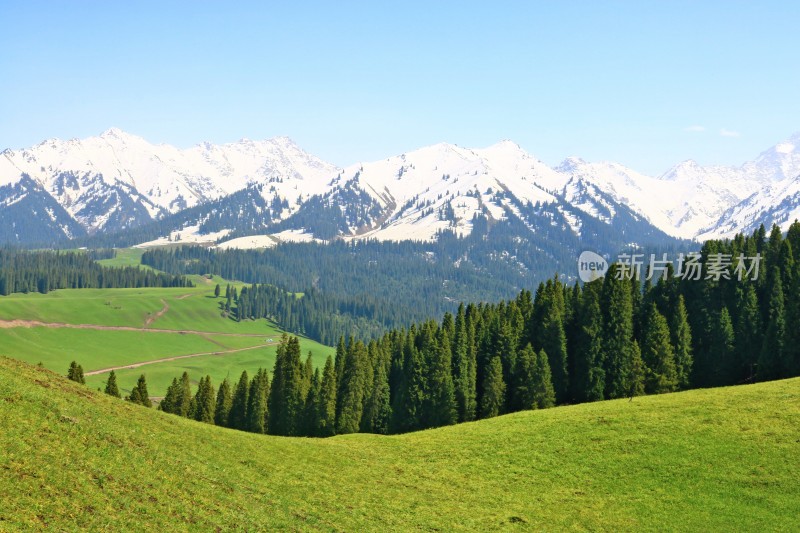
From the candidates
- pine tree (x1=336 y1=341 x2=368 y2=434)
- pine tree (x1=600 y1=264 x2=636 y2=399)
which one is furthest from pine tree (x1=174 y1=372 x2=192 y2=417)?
pine tree (x1=600 y1=264 x2=636 y2=399)

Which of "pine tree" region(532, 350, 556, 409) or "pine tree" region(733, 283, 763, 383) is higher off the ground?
"pine tree" region(733, 283, 763, 383)

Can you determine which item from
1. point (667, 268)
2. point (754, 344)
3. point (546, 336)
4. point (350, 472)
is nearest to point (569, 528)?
point (350, 472)

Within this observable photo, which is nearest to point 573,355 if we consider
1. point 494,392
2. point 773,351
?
point 494,392

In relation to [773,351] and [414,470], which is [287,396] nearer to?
[414,470]

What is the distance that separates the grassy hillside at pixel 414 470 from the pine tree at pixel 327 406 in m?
29.8

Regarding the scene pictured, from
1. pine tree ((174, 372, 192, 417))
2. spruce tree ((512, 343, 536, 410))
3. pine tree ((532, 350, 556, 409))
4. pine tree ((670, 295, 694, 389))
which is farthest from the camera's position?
pine tree ((174, 372, 192, 417))

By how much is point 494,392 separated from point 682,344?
95.6 feet

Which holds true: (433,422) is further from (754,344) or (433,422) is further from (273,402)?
(754,344)

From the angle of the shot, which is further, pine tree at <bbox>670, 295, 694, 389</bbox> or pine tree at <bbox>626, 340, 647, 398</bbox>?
pine tree at <bbox>670, 295, 694, 389</bbox>

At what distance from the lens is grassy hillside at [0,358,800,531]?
37000 mm

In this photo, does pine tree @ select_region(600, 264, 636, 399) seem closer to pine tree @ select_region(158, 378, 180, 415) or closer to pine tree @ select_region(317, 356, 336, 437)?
pine tree @ select_region(317, 356, 336, 437)

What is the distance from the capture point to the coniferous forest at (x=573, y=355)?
99938 millimetres

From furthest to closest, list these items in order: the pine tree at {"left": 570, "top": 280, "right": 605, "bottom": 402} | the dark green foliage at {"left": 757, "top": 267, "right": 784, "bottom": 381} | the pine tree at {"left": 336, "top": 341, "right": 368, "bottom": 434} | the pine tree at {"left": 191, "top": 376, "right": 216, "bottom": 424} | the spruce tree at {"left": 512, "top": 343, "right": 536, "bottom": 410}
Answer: the pine tree at {"left": 191, "top": 376, "right": 216, "bottom": 424} < the pine tree at {"left": 336, "top": 341, "right": 368, "bottom": 434} < the pine tree at {"left": 570, "top": 280, "right": 605, "bottom": 402} < the spruce tree at {"left": 512, "top": 343, "right": 536, "bottom": 410} < the dark green foliage at {"left": 757, "top": 267, "right": 784, "bottom": 381}

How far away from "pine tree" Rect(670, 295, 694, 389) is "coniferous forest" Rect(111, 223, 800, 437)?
0.53 ft
